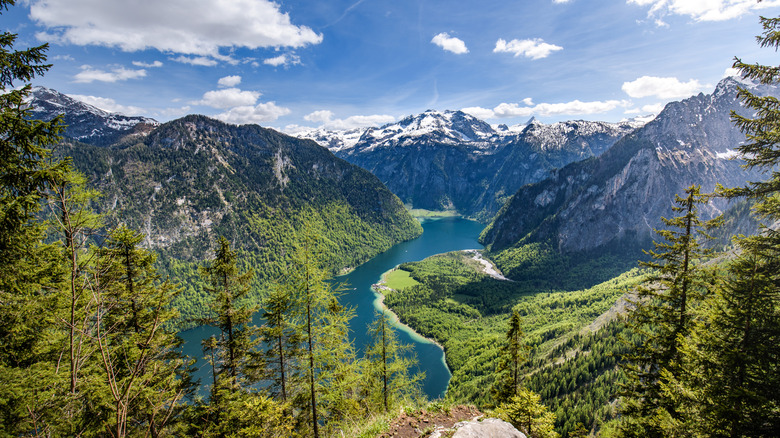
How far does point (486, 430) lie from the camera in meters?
9.84

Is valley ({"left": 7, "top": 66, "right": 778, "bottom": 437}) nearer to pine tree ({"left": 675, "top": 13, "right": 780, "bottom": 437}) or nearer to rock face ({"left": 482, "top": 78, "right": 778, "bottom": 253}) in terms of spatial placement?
rock face ({"left": 482, "top": 78, "right": 778, "bottom": 253})

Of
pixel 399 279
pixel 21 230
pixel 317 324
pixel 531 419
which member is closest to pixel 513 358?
pixel 531 419

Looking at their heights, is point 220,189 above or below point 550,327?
above

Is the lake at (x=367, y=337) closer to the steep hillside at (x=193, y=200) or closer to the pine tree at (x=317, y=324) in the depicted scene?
the pine tree at (x=317, y=324)

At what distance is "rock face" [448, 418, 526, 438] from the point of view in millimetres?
9414

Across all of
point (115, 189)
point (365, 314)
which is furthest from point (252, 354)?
point (115, 189)

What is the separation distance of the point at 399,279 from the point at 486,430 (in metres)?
135

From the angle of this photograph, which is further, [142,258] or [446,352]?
[446,352]

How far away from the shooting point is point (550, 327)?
92375 millimetres

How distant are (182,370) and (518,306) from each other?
375 feet

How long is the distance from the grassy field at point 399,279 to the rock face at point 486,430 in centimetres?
12187

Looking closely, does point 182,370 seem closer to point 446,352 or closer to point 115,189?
point 446,352

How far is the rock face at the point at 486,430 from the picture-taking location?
941 cm

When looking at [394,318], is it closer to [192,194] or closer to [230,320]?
[230,320]
